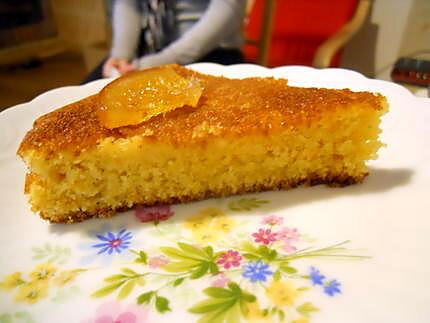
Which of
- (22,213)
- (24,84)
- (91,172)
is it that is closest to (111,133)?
(91,172)

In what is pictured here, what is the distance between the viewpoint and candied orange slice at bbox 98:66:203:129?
1.10m

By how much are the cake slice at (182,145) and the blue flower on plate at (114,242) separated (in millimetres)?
93

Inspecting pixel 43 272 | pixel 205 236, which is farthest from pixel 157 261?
pixel 43 272

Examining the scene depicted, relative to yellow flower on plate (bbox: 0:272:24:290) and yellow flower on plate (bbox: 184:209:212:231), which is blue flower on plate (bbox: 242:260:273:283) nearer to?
yellow flower on plate (bbox: 184:209:212:231)

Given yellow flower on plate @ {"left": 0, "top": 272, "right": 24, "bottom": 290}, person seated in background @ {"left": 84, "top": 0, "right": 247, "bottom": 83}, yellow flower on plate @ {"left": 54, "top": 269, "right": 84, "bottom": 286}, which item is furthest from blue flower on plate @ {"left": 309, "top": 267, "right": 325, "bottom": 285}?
person seated in background @ {"left": 84, "top": 0, "right": 247, "bottom": 83}

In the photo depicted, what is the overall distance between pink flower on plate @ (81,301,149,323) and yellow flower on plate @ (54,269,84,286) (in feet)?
0.39

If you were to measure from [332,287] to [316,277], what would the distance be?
0.14 ft

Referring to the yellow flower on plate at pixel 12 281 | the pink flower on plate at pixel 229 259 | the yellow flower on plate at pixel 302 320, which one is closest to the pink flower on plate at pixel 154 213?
the pink flower on plate at pixel 229 259

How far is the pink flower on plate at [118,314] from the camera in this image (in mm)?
825

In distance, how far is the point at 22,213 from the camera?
1106 millimetres

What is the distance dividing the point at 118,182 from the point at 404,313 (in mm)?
763

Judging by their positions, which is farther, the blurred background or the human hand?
the blurred background

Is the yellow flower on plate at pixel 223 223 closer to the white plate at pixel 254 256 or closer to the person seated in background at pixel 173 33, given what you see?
the white plate at pixel 254 256

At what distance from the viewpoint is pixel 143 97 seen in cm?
112
